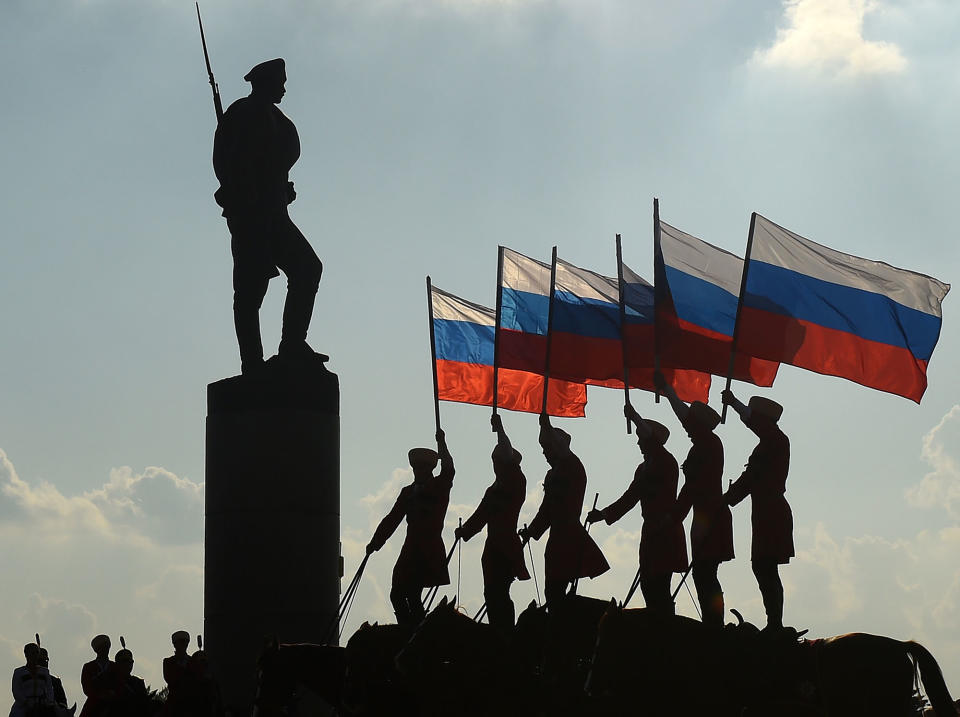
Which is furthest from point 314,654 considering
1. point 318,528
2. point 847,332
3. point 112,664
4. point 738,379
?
point 847,332

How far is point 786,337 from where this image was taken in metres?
14.9

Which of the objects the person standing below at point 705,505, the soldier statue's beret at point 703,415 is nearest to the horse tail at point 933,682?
the person standing below at point 705,505

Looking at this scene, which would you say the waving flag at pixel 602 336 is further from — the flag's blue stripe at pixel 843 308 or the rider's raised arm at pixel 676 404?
the rider's raised arm at pixel 676 404

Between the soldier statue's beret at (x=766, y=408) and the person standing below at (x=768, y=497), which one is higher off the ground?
the soldier statue's beret at (x=766, y=408)

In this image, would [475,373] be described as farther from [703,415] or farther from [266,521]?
[703,415]

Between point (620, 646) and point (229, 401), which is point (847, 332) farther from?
point (229, 401)

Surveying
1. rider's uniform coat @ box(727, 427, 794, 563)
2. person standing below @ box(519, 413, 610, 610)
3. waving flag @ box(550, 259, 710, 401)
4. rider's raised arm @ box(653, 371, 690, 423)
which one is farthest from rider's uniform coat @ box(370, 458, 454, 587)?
rider's uniform coat @ box(727, 427, 794, 563)

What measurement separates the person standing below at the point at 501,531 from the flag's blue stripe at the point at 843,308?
10.1 ft

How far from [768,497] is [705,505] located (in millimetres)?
724

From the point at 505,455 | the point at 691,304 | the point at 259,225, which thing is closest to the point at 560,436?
the point at 505,455

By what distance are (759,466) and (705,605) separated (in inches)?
54.1

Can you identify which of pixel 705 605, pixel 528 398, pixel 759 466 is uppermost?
pixel 528 398

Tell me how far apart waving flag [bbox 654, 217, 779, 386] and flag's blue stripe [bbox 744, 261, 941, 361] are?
40.2 inches

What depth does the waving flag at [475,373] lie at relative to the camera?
60.4ft
